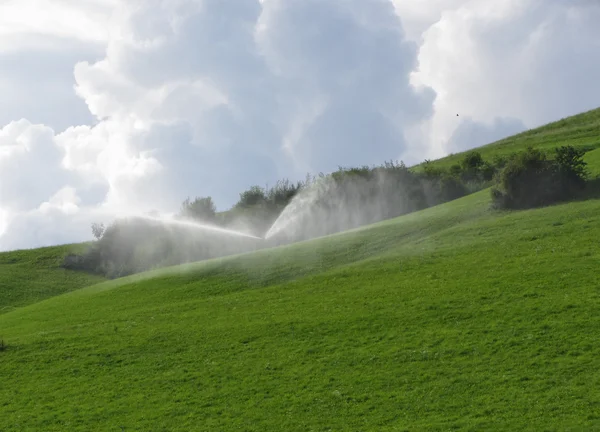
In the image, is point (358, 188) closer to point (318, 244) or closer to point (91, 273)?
point (318, 244)

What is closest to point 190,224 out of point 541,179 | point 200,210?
point 200,210

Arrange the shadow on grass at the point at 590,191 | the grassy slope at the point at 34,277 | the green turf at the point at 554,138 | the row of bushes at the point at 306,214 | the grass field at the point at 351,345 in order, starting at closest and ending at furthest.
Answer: the grass field at the point at 351,345 < the shadow on grass at the point at 590,191 < the grassy slope at the point at 34,277 < the row of bushes at the point at 306,214 < the green turf at the point at 554,138

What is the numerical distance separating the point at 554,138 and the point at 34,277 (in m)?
70.2

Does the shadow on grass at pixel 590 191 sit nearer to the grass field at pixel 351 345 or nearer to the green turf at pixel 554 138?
the grass field at pixel 351 345

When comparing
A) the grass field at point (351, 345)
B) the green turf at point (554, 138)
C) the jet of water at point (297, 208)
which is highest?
the green turf at point (554, 138)

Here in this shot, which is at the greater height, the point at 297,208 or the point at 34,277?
the point at 297,208

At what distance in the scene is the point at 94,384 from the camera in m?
36.0

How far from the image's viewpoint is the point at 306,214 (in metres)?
84.7

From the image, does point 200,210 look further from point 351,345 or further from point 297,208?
point 351,345

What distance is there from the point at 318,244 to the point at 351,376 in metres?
32.0

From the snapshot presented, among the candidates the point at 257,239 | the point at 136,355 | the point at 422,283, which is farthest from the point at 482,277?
the point at 257,239

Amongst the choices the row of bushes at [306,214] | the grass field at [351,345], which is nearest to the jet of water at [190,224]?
the row of bushes at [306,214]

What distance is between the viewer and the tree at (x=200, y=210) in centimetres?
9812

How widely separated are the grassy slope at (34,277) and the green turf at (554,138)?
51.1 meters
